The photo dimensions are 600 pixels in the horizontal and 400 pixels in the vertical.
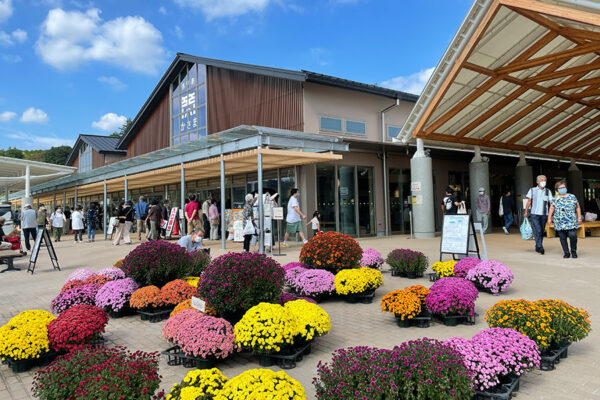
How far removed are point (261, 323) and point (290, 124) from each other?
1329 cm

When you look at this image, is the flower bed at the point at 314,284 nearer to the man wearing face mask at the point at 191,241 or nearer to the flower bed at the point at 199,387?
the man wearing face mask at the point at 191,241

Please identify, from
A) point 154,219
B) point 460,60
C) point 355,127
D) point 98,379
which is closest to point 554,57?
point 460,60

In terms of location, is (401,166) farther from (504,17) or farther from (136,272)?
(136,272)

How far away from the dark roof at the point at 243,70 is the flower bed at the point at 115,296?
11097 millimetres

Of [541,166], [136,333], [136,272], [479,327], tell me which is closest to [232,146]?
[136,272]

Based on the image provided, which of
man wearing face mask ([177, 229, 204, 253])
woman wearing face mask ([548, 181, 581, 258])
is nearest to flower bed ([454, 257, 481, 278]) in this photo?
woman wearing face mask ([548, 181, 581, 258])

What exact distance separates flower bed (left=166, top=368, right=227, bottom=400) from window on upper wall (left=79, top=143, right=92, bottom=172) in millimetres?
40187

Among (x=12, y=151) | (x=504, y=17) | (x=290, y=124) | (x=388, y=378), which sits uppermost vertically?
(x=12, y=151)

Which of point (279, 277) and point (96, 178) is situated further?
point (96, 178)

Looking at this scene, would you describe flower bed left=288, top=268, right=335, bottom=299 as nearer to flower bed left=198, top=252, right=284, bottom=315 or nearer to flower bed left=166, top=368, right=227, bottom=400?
flower bed left=198, top=252, right=284, bottom=315

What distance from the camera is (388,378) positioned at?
2.63 metres

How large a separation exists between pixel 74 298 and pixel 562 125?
21394 millimetres

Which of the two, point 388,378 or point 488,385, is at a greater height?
point 388,378

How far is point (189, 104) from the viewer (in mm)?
22359
